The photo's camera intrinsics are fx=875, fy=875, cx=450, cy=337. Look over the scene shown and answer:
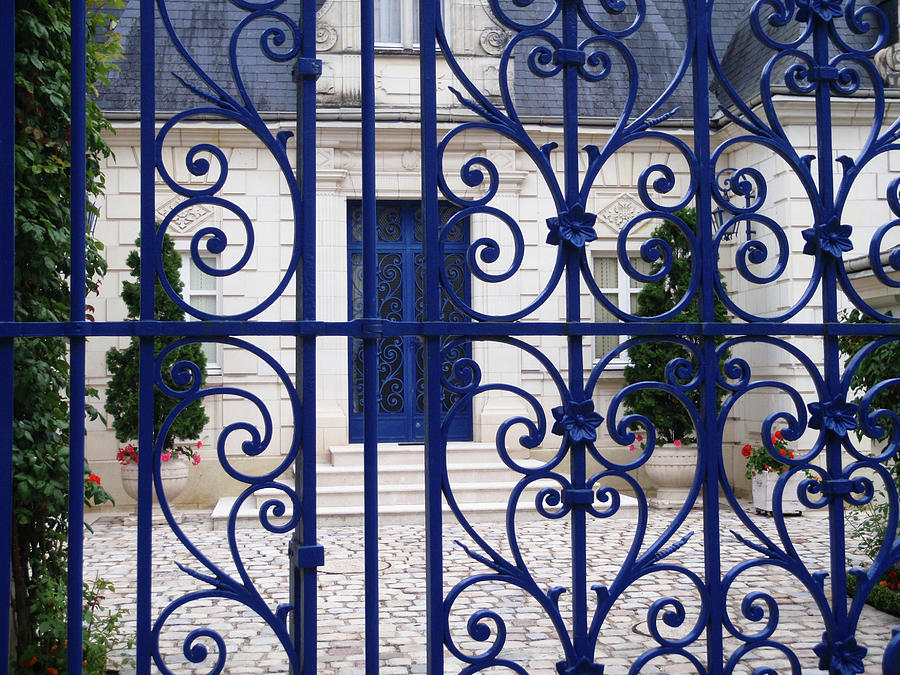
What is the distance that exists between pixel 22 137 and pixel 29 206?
10.6 inches

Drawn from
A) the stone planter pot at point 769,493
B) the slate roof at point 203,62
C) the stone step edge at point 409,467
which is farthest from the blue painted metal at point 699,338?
the slate roof at point 203,62

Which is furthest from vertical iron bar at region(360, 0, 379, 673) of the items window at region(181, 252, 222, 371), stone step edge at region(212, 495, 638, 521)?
window at region(181, 252, 222, 371)

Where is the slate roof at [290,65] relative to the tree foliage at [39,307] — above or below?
above

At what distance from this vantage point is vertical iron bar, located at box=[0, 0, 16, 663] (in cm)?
196

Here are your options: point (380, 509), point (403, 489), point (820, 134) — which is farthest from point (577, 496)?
point (403, 489)

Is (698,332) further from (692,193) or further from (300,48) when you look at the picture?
(300,48)

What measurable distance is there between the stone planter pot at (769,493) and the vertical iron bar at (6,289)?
8244mm

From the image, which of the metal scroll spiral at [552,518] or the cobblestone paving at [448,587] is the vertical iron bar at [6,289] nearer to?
the metal scroll spiral at [552,518]

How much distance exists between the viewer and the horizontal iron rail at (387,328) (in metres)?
1.98

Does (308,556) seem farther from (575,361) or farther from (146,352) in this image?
(575,361)

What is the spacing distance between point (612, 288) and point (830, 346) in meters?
8.34

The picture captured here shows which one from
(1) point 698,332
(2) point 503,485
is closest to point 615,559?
(2) point 503,485

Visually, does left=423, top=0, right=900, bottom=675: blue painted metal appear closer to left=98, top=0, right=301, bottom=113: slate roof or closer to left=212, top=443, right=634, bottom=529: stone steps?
left=212, top=443, right=634, bottom=529: stone steps

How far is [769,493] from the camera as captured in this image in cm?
905
